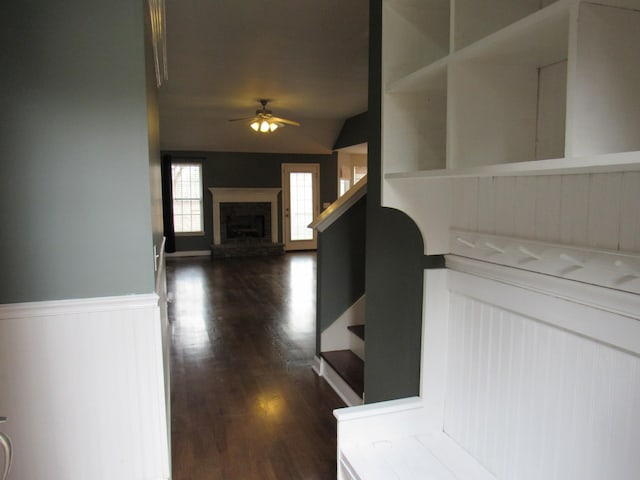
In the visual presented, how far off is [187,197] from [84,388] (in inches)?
331

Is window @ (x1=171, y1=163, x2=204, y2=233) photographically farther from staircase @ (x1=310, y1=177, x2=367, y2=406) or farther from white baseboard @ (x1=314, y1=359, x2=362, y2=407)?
white baseboard @ (x1=314, y1=359, x2=362, y2=407)

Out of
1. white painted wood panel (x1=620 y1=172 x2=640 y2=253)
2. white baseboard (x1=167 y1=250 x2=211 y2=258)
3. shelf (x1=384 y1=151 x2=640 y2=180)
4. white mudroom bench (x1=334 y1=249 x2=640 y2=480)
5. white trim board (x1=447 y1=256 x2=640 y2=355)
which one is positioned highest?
shelf (x1=384 y1=151 x2=640 y2=180)

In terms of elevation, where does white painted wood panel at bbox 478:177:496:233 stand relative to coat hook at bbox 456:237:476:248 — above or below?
above

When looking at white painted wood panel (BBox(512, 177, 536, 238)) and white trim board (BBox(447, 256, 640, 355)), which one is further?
white painted wood panel (BBox(512, 177, 536, 238))

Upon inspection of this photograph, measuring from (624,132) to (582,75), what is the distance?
0.15 metres

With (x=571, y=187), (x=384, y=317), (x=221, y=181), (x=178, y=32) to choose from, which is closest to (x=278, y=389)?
(x=384, y=317)

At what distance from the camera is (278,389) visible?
349 cm

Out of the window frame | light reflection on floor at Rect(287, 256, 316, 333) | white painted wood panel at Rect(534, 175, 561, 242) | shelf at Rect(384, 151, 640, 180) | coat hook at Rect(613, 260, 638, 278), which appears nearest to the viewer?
shelf at Rect(384, 151, 640, 180)

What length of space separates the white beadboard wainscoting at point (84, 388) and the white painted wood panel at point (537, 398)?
1.28 metres

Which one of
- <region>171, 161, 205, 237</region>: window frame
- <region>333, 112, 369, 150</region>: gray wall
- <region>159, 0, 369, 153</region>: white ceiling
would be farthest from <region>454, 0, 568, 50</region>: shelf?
<region>171, 161, 205, 237</region>: window frame

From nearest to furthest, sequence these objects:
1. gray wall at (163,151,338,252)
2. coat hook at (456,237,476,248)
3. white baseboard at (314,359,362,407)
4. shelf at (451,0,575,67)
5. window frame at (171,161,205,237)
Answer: shelf at (451,0,575,67)
coat hook at (456,237,476,248)
white baseboard at (314,359,362,407)
window frame at (171,161,205,237)
gray wall at (163,151,338,252)

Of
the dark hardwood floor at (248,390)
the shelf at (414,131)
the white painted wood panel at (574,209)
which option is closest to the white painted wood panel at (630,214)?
the white painted wood panel at (574,209)

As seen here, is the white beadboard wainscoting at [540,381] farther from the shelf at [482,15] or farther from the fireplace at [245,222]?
the fireplace at [245,222]

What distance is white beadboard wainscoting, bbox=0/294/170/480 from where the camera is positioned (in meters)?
1.88
